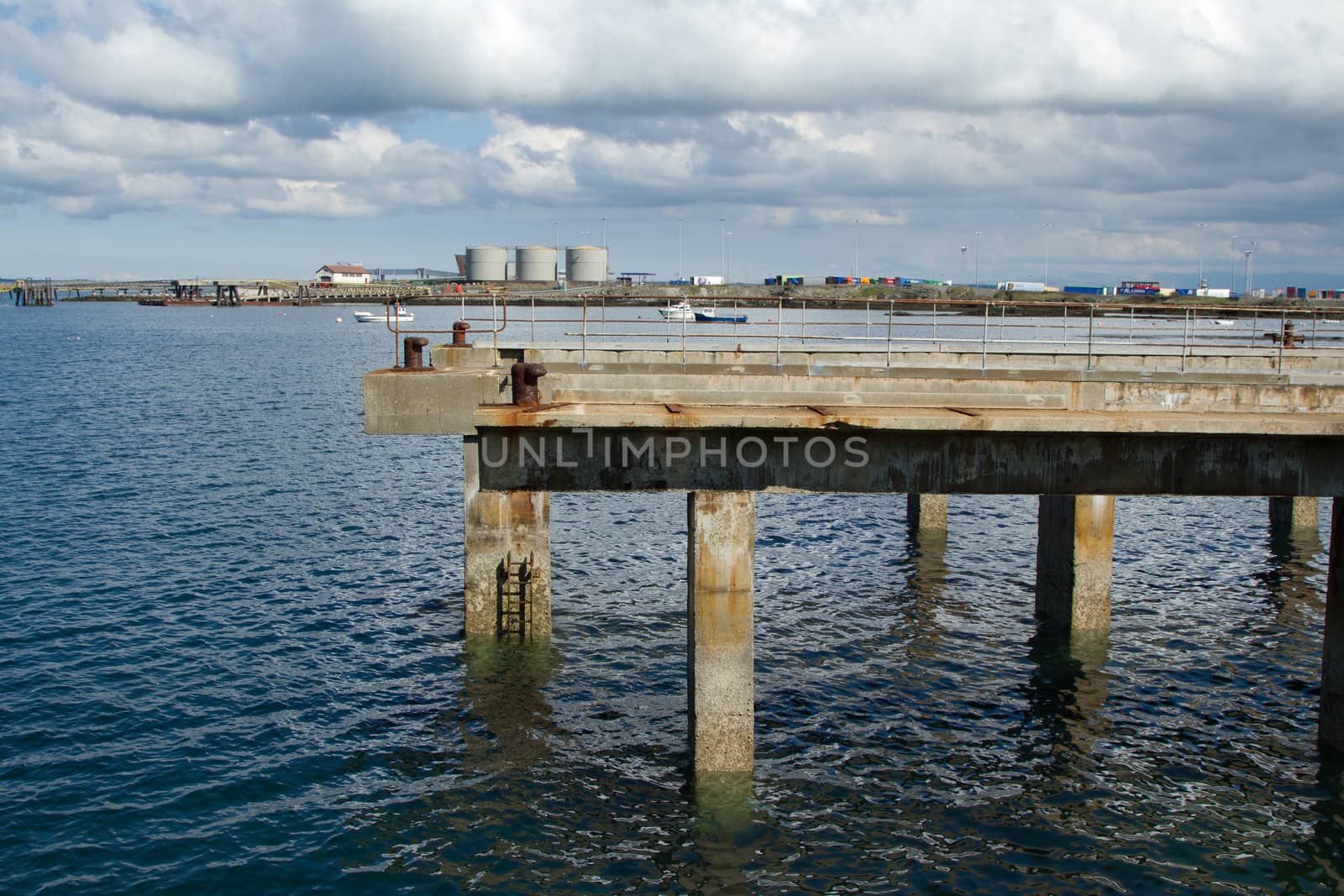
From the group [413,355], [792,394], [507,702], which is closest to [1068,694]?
[792,394]

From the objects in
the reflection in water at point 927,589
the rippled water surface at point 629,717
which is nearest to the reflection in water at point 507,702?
the rippled water surface at point 629,717

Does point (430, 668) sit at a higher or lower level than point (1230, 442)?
lower

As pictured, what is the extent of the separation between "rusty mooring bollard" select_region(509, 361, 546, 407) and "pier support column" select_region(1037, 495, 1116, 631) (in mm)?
10950

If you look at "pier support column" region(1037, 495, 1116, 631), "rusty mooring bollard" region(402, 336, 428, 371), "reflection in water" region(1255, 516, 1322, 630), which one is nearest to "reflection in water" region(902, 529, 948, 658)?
"pier support column" region(1037, 495, 1116, 631)

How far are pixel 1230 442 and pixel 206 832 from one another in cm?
1417

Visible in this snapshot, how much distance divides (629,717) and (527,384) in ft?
20.6

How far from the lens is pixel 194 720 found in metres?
17.2

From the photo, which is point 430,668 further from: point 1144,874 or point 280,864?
point 1144,874

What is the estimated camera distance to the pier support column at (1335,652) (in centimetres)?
1434

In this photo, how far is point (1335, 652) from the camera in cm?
1466

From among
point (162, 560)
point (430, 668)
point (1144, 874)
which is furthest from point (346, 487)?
point (1144, 874)

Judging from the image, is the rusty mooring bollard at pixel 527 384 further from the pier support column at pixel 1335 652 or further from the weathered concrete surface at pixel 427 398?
the pier support column at pixel 1335 652

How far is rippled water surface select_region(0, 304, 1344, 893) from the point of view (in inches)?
531

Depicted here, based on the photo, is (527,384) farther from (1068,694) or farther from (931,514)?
(931,514)
